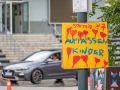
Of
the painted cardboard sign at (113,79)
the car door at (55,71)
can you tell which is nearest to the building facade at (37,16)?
the car door at (55,71)

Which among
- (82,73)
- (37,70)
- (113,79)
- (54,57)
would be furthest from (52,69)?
(82,73)

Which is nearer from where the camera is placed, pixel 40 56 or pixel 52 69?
pixel 52 69

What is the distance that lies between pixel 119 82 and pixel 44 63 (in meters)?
11.3

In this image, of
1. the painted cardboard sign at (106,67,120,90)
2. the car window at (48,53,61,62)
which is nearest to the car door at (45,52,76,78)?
the car window at (48,53,61,62)

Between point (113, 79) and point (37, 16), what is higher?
point (37, 16)

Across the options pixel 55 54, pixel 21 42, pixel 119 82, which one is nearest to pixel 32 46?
pixel 21 42

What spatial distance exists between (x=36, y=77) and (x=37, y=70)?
312 millimetres

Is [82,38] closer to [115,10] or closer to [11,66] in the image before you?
[115,10]

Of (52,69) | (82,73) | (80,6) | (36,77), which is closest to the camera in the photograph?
(80,6)

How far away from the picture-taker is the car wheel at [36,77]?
20000 millimetres

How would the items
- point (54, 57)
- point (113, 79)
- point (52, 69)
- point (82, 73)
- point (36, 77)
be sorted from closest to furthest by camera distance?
point (82, 73)
point (113, 79)
point (36, 77)
point (52, 69)
point (54, 57)

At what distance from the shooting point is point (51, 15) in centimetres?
3569

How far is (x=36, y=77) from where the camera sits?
20141mm

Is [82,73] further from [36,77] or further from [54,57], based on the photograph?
[54,57]
